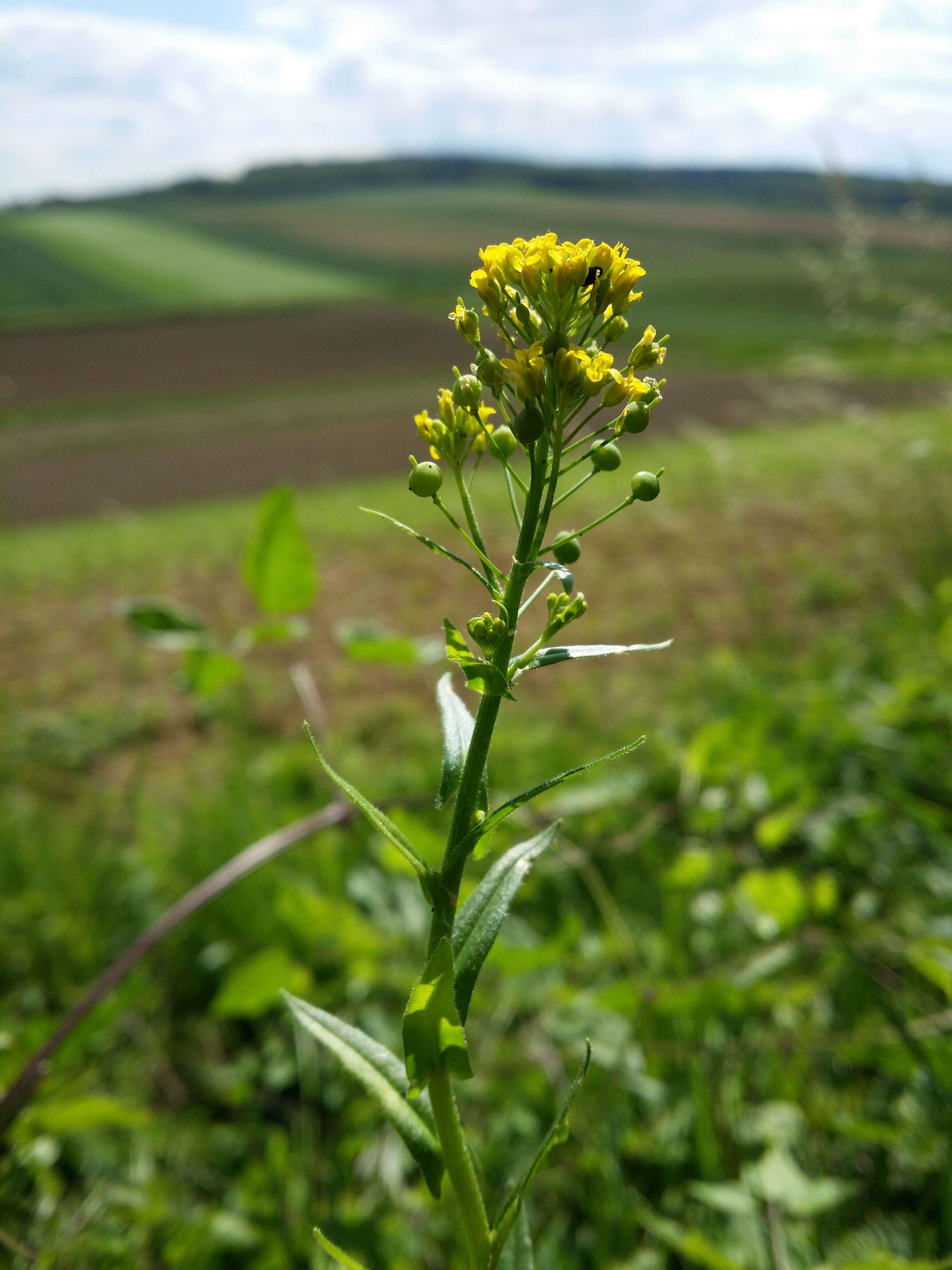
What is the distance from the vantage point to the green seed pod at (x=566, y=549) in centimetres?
83

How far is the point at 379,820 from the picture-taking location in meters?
0.74

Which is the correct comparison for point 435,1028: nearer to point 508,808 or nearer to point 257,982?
point 508,808

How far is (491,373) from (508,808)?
0.38m

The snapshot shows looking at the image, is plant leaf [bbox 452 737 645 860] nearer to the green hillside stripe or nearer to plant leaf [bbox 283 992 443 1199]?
plant leaf [bbox 283 992 443 1199]

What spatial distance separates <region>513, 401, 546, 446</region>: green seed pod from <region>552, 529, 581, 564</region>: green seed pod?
3.9 inches

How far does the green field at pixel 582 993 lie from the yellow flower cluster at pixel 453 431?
648mm

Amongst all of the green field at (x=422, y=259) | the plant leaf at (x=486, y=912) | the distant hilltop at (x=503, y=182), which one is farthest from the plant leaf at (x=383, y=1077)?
the distant hilltop at (x=503, y=182)

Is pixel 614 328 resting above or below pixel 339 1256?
above

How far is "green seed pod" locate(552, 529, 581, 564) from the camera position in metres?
0.83

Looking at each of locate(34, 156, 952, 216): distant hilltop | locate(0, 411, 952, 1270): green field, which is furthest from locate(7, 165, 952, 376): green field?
locate(0, 411, 952, 1270): green field

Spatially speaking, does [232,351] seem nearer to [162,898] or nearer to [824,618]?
[824,618]

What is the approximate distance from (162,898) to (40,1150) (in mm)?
1246

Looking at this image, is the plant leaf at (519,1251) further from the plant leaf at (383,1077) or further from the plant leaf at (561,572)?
the plant leaf at (561,572)

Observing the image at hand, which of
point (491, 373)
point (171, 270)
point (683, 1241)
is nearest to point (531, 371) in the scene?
point (491, 373)
